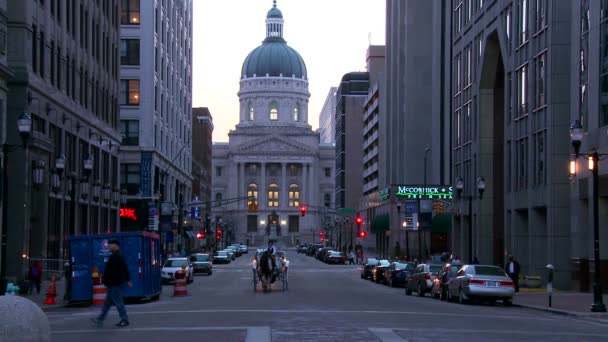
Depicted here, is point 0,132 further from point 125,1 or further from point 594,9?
point 125,1

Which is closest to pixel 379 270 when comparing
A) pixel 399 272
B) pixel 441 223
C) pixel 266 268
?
pixel 399 272

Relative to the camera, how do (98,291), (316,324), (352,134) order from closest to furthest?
(316,324) < (98,291) < (352,134)

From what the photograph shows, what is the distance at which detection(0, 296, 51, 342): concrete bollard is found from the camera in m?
11.7

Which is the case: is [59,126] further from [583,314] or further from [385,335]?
[385,335]

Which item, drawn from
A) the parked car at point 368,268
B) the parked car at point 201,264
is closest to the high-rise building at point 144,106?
the parked car at point 201,264

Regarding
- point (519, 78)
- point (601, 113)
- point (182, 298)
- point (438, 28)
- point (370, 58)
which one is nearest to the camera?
point (182, 298)

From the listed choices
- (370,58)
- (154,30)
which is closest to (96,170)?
(154,30)

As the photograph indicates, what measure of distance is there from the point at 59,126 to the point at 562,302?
26679mm

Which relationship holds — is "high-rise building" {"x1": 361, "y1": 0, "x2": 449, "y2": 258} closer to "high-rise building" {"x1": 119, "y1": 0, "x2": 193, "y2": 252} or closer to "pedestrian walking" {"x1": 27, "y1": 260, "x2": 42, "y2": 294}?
"high-rise building" {"x1": 119, "y1": 0, "x2": 193, "y2": 252}

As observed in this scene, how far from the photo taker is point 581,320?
27.5 meters

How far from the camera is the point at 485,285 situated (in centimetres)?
3369

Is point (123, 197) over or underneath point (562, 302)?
over

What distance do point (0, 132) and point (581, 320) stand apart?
Result: 70.1 ft

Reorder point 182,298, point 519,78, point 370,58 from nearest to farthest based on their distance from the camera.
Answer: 1. point 182,298
2. point 519,78
3. point 370,58
